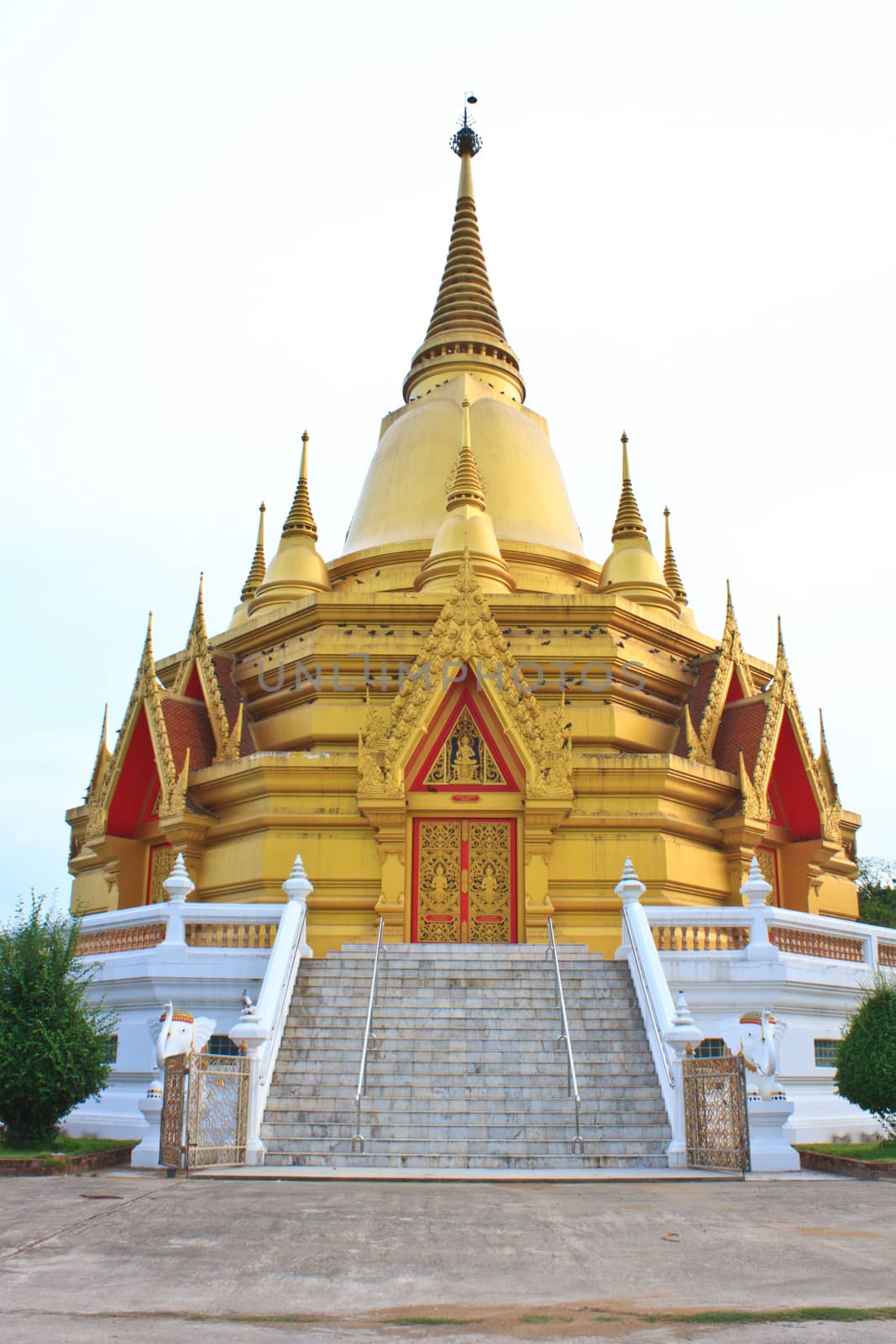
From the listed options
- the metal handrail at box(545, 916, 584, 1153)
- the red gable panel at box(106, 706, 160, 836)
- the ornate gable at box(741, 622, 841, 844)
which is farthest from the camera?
the red gable panel at box(106, 706, 160, 836)

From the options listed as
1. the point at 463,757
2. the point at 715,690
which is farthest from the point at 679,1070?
the point at 715,690

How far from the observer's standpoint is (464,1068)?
1187 centimetres

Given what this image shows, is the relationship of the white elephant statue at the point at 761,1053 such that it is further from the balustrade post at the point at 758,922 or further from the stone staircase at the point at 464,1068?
the balustrade post at the point at 758,922

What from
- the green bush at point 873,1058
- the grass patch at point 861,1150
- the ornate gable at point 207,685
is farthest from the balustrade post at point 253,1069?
the ornate gable at point 207,685

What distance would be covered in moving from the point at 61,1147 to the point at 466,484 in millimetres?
14018

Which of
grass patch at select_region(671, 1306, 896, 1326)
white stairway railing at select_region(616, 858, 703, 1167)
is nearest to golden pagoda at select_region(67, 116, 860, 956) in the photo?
white stairway railing at select_region(616, 858, 703, 1167)

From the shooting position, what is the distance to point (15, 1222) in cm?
716

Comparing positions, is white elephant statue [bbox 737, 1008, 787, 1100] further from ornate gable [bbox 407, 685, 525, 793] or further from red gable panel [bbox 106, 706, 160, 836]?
red gable panel [bbox 106, 706, 160, 836]

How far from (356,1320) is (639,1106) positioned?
22.9 ft

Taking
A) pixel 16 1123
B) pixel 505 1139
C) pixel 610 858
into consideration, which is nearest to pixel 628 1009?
pixel 505 1139

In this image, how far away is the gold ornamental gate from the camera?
987cm

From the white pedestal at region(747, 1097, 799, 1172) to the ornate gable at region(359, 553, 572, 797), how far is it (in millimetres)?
6525

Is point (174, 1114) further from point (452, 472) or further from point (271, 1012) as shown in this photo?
point (452, 472)

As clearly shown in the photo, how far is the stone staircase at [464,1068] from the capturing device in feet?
35.3
